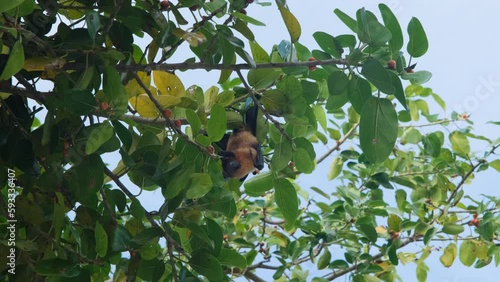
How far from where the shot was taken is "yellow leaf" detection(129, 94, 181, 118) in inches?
40.4

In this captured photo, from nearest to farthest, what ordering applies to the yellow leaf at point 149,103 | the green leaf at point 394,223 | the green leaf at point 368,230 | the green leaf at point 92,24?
1. the green leaf at point 92,24
2. the yellow leaf at point 149,103
3. the green leaf at point 368,230
4. the green leaf at point 394,223

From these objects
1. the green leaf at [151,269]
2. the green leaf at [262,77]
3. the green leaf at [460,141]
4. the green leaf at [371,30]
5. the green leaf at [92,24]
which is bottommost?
the green leaf at [151,269]

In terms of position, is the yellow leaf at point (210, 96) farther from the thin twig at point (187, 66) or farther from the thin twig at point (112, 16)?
the thin twig at point (112, 16)

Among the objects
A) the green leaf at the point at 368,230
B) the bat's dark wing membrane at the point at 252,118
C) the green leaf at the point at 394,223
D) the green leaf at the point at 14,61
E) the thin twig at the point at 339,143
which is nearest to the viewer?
the green leaf at the point at 14,61

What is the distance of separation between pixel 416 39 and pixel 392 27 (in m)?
0.05

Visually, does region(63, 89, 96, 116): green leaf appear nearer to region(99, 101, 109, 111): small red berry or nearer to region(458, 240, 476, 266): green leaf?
region(99, 101, 109, 111): small red berry

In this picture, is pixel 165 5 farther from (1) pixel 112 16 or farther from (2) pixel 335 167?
(2) pixel 335 167

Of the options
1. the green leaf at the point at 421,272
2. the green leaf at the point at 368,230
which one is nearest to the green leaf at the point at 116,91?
the green leaf at the point at 368,230

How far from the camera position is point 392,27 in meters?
0.96

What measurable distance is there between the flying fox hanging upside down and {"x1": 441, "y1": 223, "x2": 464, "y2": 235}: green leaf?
0.70 meters

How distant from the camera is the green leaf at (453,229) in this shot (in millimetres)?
1737

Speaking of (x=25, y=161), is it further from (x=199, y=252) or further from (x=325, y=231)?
(x=325, y=231)

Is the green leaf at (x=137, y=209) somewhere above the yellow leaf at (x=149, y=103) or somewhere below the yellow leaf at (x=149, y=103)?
below

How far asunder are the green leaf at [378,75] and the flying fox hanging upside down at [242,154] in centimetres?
31
